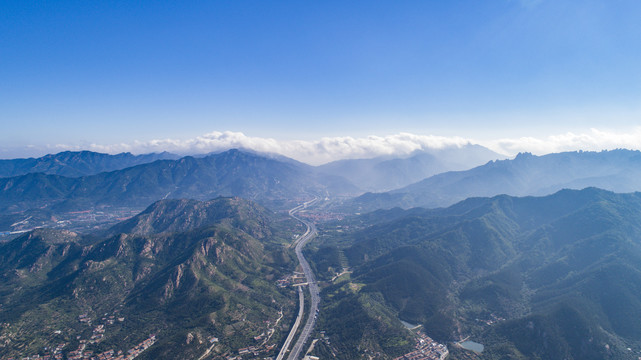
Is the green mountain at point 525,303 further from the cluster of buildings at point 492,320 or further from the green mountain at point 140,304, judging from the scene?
the green mountain at point 140,304

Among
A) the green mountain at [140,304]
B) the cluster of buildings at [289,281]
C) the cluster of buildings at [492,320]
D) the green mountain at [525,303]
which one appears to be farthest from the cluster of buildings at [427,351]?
the cluster of buildings at [289,281]

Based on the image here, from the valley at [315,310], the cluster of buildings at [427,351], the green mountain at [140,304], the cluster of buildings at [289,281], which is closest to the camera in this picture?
the cluster of buildings at [427,351]

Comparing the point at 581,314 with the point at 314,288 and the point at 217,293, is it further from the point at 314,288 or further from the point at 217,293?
the point at 217,293

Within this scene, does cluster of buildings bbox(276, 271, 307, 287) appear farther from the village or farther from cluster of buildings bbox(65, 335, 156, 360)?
cluster of buildings bbox(65, 335, 156, 360)

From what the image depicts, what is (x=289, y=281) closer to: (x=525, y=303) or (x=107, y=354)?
(x=107, y=354)

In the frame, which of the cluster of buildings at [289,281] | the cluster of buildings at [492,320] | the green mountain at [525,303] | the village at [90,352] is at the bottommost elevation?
the village at [90,352]

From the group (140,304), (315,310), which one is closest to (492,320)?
(315,310)

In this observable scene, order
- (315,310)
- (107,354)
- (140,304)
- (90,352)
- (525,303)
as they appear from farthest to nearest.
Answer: (525,303)
(315,310)
(140,304)
(90,352)
(107,354)

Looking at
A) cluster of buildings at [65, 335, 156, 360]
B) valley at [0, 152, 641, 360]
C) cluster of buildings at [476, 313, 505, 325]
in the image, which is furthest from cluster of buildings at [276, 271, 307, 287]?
cluster of buildings at [476, 313, 505, 325]
